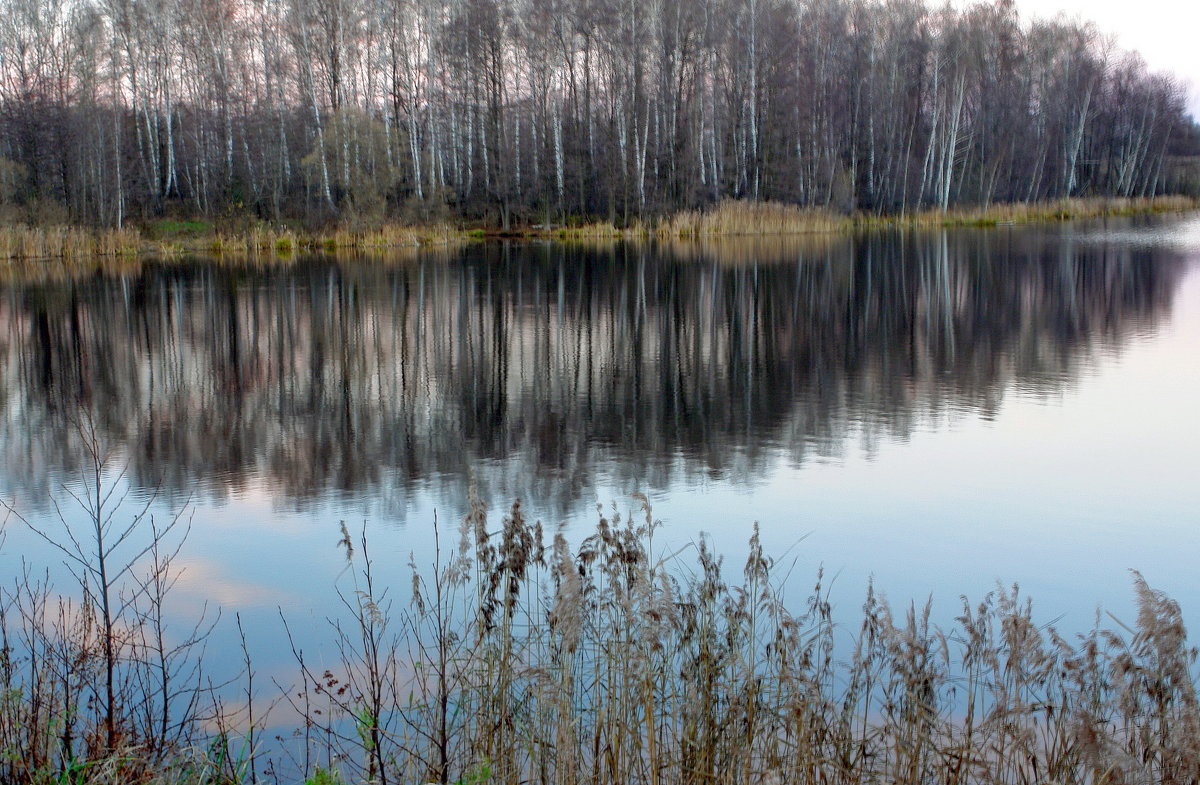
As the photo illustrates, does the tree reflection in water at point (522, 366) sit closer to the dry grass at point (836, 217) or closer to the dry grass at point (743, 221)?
the dry grass at point (743, 221)

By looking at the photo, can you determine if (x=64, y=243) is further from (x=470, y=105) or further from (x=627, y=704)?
(x=627, y=704)

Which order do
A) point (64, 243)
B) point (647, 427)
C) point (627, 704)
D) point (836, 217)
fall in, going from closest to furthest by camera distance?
point (627, 704) → point (647, 427) → point (64, 243) → point (836, 217)

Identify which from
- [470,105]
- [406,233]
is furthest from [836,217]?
[406,233]

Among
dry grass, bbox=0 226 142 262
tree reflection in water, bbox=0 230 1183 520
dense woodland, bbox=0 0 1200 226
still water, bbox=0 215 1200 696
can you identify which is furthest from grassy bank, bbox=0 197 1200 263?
still water, bbox=0 215 1200 696

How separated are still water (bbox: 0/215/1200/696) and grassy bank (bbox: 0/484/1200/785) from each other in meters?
0.54

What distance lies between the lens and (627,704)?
3607 mm

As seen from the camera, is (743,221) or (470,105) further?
(470,105)

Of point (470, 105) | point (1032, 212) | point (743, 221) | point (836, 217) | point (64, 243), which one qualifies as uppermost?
point (470, 105)

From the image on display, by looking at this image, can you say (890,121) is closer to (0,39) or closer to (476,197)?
(476,197)

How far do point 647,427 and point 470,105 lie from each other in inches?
1411

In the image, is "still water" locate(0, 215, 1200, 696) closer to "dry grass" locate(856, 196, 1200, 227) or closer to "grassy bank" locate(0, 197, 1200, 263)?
"grassy bank" locate(0, 197, 1200, 263)

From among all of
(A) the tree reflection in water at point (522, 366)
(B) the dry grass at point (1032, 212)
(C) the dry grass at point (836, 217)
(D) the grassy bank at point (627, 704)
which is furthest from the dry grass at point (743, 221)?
(D) the grassy bank at point (627, 704)

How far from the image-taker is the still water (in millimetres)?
6168

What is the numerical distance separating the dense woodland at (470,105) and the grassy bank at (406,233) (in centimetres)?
76
